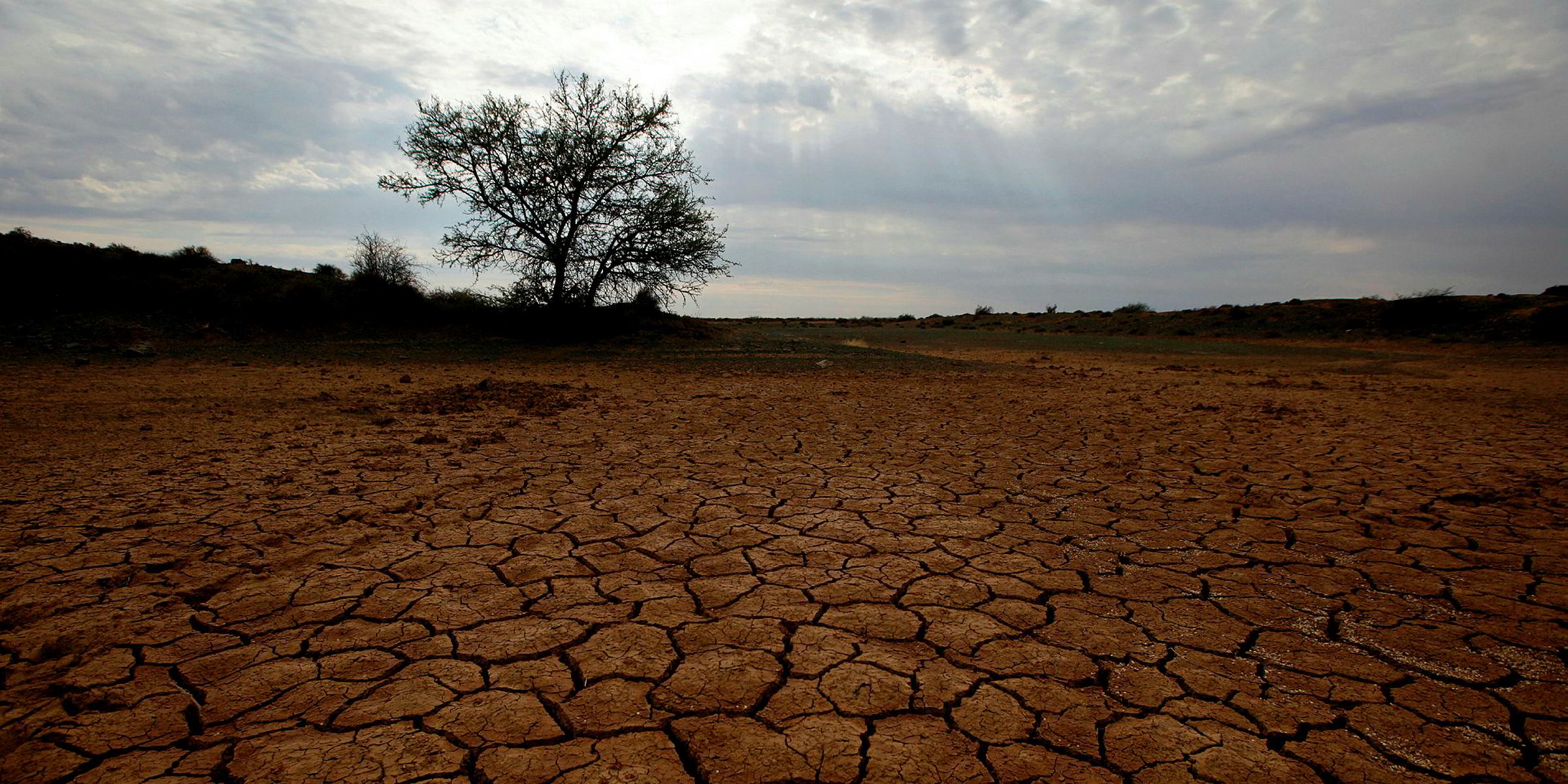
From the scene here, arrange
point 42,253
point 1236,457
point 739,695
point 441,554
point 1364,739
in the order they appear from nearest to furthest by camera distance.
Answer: point 1364,739, point 739,695, point 441,554, point 1236,457, point 42,253

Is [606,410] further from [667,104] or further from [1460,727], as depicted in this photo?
[667,104]

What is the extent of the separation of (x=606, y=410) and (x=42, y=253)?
48.0 feet

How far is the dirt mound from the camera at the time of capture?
6.66 meters

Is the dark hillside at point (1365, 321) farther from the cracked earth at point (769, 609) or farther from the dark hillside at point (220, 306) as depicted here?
the dark hillside at point (220, 306)

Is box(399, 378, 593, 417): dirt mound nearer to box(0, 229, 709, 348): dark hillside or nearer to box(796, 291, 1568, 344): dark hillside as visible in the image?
box(0, 229, 709, 348): dark hillside

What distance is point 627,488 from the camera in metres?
3.98

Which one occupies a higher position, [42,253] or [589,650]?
[42,253]

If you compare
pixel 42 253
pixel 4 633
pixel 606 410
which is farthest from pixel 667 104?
pixel 4 633

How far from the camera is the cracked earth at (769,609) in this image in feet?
5.56

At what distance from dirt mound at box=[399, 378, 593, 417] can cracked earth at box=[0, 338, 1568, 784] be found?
50.5 inches

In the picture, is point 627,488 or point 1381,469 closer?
point 627,488

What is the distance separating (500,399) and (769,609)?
5873 millimetres

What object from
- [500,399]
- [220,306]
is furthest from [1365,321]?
[220,306]

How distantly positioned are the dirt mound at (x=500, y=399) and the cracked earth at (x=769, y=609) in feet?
4.21
